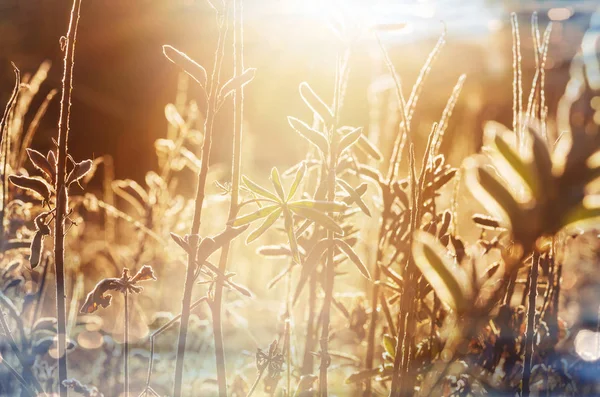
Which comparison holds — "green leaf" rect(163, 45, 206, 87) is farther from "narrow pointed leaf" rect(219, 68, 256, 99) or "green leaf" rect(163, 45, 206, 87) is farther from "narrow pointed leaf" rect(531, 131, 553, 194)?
"narrow pointed leaf" rect(531, 131, 553, 194)

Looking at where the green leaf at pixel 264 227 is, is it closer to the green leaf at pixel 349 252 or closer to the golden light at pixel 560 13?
the green leaf at pixel 349 252

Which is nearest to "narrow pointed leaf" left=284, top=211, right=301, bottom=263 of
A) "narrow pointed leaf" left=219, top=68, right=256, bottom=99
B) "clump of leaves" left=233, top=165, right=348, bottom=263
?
"clump of leaves" left=233, top=165, right=348, bottom=263

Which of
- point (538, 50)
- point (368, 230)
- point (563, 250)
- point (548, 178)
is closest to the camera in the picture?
point (548, 178)

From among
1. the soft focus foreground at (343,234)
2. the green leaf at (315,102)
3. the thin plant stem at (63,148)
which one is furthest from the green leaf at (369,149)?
the thin plant stem at (63,148)

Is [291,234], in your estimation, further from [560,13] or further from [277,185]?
[560,13]

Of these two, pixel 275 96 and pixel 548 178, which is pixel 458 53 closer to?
pixel 275 96

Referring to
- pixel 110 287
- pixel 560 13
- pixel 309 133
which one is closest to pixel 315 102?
pixel 309 133

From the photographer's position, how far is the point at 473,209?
1068mm

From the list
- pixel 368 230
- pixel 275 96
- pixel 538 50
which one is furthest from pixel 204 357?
pixel 538 50

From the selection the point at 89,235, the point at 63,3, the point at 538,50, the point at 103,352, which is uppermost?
the point at 63,3

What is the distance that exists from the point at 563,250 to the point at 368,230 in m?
0.27

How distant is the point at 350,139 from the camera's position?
18.8 inches

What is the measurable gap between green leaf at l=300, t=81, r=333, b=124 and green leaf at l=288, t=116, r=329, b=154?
0.02m

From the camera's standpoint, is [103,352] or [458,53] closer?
[103,352]
